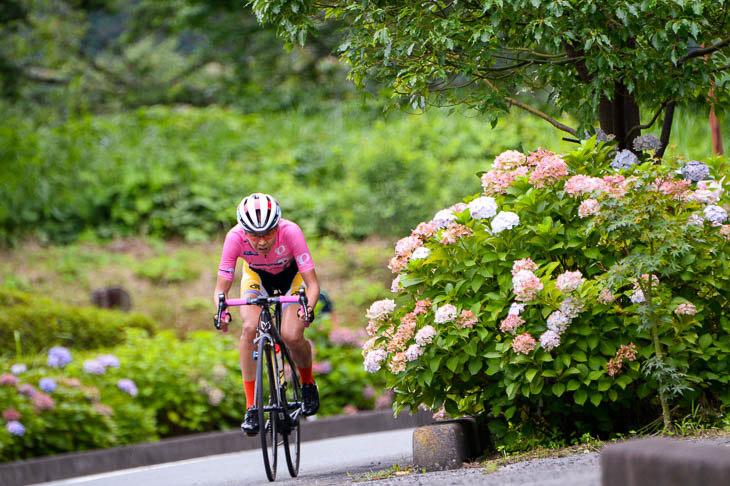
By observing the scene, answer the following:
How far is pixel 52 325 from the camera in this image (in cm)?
1300

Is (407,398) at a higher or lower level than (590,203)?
lower

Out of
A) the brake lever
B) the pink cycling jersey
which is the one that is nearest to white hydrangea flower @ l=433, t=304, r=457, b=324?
the pink cycling jersey

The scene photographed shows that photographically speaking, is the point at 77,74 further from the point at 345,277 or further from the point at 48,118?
the point at 345,277

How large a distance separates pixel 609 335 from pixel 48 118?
21.3m

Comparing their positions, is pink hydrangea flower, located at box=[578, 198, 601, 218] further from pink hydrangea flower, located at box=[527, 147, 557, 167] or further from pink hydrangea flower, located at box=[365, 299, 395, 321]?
pink hydrangea flower, located at box=[365, 299, 395, 321]

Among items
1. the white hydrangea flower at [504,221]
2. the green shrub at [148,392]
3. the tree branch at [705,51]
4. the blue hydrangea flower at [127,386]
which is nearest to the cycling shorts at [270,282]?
the white hydrangea flower at [504,221]

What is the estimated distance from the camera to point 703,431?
5902mm

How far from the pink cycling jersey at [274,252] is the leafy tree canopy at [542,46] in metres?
1.29

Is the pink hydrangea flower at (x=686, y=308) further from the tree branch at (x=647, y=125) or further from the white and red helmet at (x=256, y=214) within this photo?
the white and red helmet at (x=256, y=214)

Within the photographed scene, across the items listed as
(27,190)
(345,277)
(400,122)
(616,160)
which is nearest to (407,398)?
(616,160)

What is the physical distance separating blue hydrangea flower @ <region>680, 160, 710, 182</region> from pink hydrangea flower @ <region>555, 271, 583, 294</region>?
4.95 feet

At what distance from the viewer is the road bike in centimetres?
661

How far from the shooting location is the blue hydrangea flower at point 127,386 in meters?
10.6

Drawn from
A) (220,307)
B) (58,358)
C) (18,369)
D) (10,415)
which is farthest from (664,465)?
(58,358)
